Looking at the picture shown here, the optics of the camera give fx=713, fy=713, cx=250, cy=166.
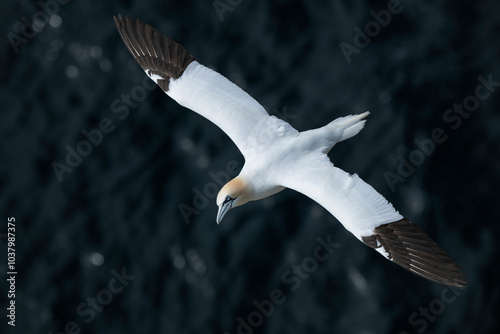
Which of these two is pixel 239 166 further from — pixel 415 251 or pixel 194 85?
pixel 415 251

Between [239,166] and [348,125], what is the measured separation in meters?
2.14

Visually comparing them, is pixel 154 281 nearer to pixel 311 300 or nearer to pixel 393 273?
pixel 311 300

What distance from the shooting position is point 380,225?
34.8 ft

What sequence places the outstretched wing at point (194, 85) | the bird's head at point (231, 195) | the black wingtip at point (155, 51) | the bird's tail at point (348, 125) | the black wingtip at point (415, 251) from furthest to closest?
the black wingtip at point (155, 51), the outstretched wing at point (194, 85), the bird's tail at point (348, 125), the bird's head at point (231, 195), the black wingtip at point (415, 251)

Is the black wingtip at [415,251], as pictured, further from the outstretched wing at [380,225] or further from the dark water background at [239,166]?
the dark water background at [239,166]

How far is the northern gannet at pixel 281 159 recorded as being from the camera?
10.5 metres

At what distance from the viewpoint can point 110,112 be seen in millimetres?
13453

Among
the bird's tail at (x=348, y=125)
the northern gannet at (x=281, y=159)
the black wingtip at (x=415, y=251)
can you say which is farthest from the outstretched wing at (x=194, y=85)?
the black wingtip at (x=415, y=251)

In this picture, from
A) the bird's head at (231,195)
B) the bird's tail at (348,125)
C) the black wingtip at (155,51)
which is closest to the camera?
the bird's head at (231,195)

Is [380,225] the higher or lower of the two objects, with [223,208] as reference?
lower

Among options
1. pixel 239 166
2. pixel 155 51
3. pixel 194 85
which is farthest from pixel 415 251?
pixel 155 51

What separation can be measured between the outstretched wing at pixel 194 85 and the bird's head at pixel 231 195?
77 cm

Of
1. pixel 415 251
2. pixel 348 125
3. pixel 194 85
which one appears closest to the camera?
pixel 415 251

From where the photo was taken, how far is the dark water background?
460 inches
